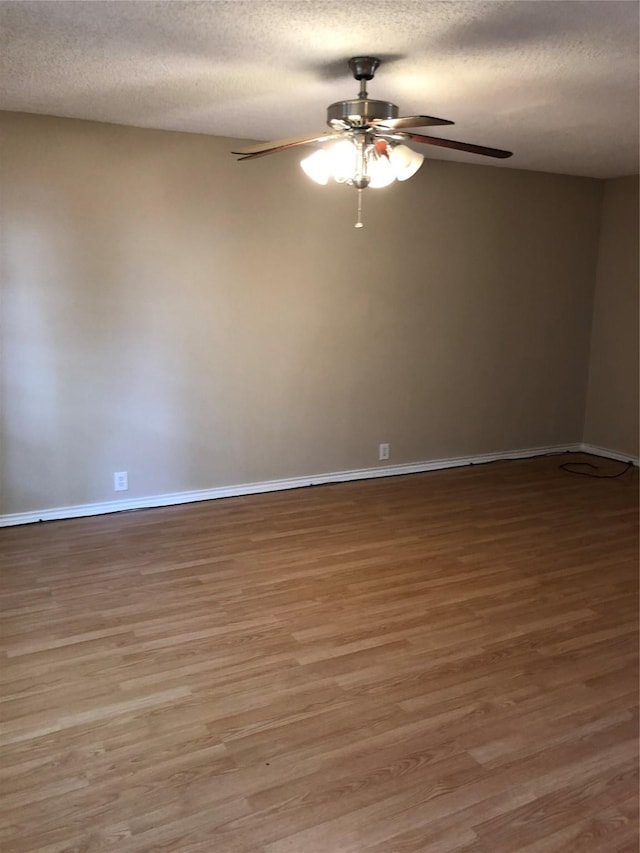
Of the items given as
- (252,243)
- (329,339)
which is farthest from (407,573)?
(252,243)

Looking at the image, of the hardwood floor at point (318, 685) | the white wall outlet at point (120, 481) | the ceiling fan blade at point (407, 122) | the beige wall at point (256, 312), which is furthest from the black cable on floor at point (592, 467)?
the ceiling fan blade at point (407, 122)

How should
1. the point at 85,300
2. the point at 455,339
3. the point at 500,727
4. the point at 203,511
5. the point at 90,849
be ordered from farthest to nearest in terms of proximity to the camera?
the point at 455,339 < the point at 203,511 < the point at 85,300 < the point at 500,727 < the point at 90,849

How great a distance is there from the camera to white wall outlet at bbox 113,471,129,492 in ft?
13.7

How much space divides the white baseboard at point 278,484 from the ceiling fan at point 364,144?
7.63 ft

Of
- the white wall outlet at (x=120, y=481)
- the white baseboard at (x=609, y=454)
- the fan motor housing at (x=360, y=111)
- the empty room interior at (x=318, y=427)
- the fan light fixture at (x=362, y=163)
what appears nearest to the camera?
the empty room interior at (x=318, y=427)

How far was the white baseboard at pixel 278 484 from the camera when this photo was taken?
4.02 m

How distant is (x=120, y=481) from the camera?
4.18 metres

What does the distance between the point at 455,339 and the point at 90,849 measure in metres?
4.19

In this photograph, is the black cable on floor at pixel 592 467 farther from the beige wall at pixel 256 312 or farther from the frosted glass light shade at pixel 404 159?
the frosted glass light shade at pixel 404 159

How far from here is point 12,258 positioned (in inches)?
143

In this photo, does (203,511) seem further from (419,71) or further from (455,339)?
(419,71)

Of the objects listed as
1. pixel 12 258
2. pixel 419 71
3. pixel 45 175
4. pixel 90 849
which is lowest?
pixel 90 849

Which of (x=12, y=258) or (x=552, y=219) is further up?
(x=552, y=219)

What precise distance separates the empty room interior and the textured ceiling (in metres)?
0.02
